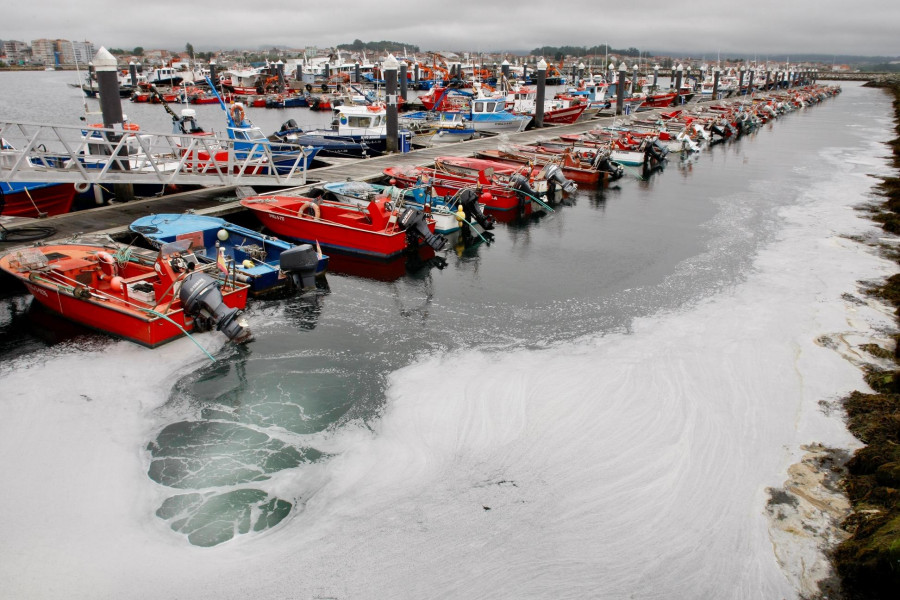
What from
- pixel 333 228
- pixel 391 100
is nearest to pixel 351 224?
pixel 333 228

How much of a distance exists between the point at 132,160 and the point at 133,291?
7210 millimetres

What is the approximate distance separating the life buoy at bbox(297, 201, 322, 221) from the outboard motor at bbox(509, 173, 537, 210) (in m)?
5.68

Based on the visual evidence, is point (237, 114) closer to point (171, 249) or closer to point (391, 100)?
point (391, 100)

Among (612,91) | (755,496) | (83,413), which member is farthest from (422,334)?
(612,91)

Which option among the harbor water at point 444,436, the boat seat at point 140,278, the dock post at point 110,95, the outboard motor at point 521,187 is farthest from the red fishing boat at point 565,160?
the boat seat at point 140,278

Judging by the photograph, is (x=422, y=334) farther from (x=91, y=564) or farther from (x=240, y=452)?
(x=91, y=564)

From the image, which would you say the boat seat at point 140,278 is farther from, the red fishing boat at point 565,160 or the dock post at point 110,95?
the red fishing boat at point 565,160

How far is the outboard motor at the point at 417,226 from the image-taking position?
12.4 meters

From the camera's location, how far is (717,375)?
805 centimetres

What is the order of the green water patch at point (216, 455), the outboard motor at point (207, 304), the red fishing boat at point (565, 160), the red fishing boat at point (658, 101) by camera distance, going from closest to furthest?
the green water patch at point (216, 455) < the outboard motor at point (207, 304) < the red fishing boat at point (565, 160) < the red fishing boat at point (658, 101)

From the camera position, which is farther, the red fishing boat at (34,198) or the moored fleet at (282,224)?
the red fishing boat at (34,198)

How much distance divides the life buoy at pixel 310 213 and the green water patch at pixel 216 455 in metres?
6.56

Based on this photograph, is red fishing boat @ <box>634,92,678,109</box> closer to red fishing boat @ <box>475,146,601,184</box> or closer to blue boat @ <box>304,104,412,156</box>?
red fishing boat @ <box>475,146,601,184</box>

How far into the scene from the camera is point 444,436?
21.9 ft
